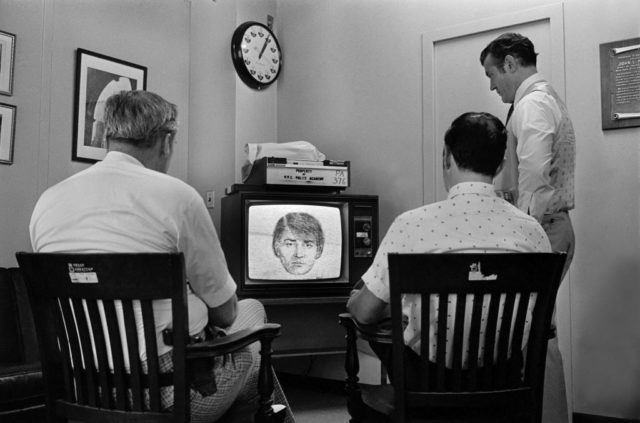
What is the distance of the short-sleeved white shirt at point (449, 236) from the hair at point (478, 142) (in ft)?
0.29

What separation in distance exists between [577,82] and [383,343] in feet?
6.67

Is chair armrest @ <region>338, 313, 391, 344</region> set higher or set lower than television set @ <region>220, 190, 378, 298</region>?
lower

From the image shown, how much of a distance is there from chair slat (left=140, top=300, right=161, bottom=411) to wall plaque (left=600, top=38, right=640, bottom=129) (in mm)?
2346

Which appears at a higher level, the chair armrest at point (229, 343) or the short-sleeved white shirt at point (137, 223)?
the short-sleeved white shirt at point (137, 223)

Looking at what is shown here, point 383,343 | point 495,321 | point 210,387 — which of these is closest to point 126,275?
point 210,387

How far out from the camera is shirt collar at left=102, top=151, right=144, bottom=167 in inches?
57.9

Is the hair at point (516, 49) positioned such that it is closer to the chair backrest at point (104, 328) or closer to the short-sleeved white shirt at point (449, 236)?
the short-sleeved white shirt at point (449, 236)

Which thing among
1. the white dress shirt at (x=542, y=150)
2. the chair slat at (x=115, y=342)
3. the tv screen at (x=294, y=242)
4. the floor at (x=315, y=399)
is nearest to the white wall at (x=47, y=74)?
the tv screen at (x=294, y=242)

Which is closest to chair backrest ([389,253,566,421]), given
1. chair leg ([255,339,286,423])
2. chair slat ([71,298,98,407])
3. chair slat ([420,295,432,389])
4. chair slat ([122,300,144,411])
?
chair slat ([420,295,432,389])

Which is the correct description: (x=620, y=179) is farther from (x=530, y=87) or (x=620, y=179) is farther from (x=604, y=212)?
(x=530, y=87)

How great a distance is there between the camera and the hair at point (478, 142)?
1491 millimetres

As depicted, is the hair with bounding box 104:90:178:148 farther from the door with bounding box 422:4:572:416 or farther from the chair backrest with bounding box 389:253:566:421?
the door with bounding box 422:4:572:416

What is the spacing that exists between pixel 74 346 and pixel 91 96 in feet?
7.38

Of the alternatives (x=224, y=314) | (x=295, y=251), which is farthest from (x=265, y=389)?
(x=295, y=251)
